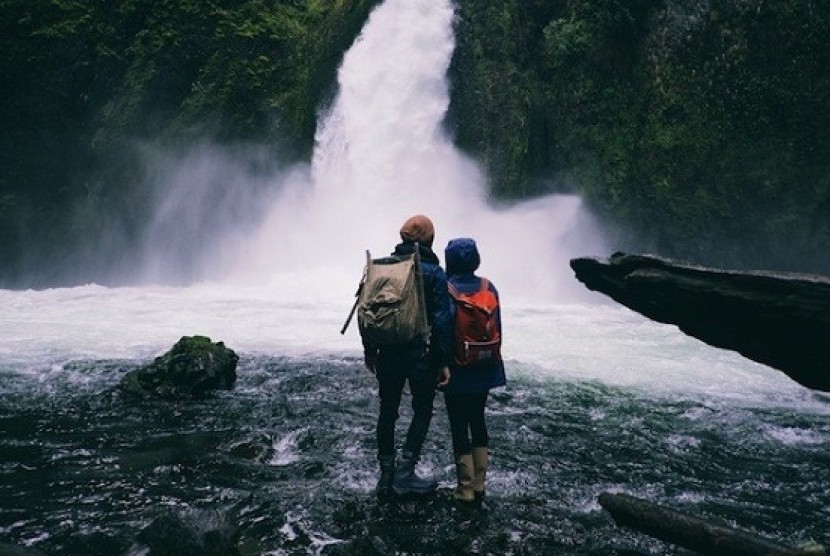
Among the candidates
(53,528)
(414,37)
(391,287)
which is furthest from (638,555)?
(414,37)

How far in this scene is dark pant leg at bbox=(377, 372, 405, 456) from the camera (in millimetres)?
5066

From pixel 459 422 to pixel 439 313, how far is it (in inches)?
37.9

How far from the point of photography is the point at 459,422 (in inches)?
196

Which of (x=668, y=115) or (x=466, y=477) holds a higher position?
(x=668, y=115)

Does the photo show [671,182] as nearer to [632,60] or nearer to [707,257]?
[707,257]

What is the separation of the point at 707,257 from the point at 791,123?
4.63m

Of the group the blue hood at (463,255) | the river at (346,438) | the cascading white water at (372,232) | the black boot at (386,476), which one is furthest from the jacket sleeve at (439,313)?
the cascading white water at (372,232)

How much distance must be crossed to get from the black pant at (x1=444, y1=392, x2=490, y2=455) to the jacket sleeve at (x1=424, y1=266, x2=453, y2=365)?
387 millimetres

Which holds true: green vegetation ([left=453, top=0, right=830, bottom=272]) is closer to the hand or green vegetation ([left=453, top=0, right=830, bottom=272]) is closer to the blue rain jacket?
the blue rain jacket

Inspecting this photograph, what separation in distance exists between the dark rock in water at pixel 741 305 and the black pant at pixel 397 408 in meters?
2.06

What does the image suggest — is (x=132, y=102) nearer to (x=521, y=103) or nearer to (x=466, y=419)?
(x=521, y=103)

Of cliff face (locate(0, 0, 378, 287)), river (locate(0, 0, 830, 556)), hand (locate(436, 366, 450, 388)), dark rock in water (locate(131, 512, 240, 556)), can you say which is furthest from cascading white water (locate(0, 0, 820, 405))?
dark rock in water (locate(131, 512, 240, 556))

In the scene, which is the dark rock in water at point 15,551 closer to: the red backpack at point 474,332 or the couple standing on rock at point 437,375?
the couple standing on rock at point 437,375

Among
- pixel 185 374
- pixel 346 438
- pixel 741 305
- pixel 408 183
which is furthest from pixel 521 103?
pixel 741 305
